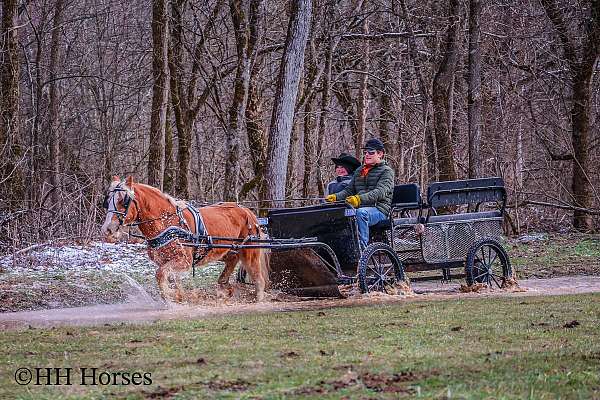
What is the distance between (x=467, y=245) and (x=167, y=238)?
4281 mm

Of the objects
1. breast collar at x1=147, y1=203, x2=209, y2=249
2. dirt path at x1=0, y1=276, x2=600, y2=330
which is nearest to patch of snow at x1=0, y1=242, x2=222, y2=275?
dirt path at x1=0, y1=276, x2=600, y2=330

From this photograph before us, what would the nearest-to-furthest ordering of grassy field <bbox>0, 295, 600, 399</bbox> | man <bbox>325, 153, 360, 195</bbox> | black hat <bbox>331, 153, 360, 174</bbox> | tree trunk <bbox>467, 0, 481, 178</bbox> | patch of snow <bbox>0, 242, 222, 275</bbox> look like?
grassy field <bbox>0, 295, 600, 399</bbox> < man <bbox>325, 153, 360, 195</bbox> < black hat <bbox>331, 153, 360, 174</bbox> < patch of snow <bbox>0, 242, 222, 275</bbox> < tree trunk <bbox>467, 0, 481, 178</bbox>

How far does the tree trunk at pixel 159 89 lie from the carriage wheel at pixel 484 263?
10.3 metres

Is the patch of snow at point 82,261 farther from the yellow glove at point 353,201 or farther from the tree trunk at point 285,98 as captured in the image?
the yellow glove at point 353,201

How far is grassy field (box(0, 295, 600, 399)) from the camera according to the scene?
5965 mm

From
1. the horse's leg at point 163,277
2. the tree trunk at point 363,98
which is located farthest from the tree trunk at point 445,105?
the horse's leg at point 163,277

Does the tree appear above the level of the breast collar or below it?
above

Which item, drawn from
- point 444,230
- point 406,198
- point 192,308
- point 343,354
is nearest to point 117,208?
point 192,308

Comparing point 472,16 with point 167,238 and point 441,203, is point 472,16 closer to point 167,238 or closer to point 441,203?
point 441,203

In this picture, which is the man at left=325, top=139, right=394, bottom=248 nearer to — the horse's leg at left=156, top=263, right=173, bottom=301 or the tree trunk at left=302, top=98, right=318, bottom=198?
the horse's leg at left=156, top=263, right=173, bottom=301

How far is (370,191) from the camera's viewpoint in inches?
512

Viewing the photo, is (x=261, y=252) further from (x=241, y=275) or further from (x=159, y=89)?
(x=159, y=89)

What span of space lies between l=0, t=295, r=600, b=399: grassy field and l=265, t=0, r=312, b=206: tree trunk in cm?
766

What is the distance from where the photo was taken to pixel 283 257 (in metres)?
12.9
